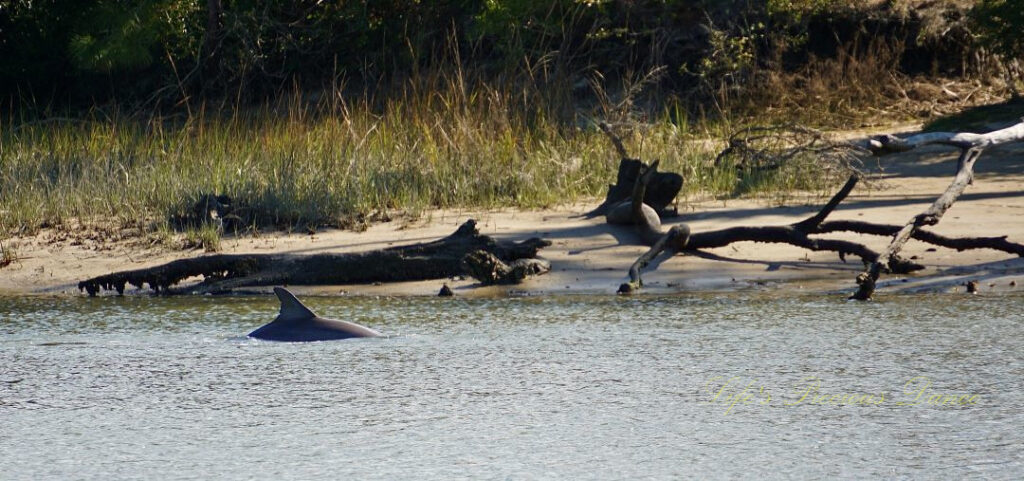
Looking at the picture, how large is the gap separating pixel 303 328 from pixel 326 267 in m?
2.04

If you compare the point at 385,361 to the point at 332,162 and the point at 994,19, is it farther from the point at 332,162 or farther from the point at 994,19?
the point at 994,19

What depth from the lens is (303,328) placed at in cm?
584

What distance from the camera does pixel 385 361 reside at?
535cm

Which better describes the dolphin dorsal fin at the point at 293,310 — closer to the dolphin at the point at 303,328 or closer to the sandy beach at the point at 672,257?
the dolphin at the point at 303,328

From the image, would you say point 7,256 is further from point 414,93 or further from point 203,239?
point 414,93

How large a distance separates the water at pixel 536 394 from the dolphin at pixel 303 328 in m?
0.09

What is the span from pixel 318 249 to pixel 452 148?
2.45 meters

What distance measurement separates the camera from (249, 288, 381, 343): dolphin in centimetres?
581

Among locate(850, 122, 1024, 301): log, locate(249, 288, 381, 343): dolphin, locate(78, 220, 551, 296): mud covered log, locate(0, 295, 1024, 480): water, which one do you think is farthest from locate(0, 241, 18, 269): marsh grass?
locate(850, 122, 1024, 301): log

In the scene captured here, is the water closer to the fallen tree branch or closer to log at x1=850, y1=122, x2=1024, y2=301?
log at x1=850, y1=122, x2=1024, y2=301

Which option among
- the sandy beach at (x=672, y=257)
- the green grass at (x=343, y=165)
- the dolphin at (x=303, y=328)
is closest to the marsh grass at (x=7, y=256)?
the sandy beach at (x=672, y=257)

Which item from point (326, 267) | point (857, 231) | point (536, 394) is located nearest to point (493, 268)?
point (326, 267)

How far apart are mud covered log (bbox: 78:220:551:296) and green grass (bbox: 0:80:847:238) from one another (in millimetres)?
1150

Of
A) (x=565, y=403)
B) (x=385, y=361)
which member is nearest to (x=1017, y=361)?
(x=565, y=403)
